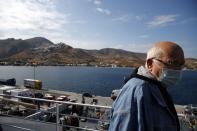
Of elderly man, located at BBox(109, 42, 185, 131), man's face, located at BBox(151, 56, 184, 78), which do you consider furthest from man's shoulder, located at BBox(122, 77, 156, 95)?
man's face, located at BBox(151, 56, 184, 78)

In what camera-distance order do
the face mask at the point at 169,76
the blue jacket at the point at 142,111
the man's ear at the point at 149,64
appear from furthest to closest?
the man's ear at the point at 149,64 → the face mask at the point at 169,76 → the blue jacket at the point at 142,111

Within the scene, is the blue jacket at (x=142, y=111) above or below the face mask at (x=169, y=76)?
below

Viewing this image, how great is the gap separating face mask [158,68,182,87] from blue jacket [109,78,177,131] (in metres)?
0.07

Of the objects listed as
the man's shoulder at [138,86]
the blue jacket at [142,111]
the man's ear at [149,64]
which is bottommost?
the blue jacket at [142,111]

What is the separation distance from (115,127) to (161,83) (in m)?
0.41

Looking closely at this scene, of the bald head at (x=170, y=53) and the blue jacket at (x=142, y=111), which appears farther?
the bald head at (x=170, y=53)

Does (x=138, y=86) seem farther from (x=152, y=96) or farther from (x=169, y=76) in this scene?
(x=169, y=76)

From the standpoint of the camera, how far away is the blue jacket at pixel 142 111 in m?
1.64

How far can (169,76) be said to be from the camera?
1746 mm

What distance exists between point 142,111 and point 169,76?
295mm

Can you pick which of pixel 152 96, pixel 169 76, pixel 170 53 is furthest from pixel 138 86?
pixel 170 53

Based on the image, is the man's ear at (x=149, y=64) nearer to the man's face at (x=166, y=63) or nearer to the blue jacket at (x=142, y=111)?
the man's face at (x=166, y=63)

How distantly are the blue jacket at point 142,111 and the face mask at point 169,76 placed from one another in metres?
0.07

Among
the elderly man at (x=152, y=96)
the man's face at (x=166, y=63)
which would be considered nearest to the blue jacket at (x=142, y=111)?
the elderly man at (x=152, y=96)
